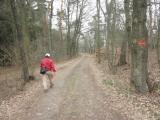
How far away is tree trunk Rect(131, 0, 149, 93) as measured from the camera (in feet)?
39.2

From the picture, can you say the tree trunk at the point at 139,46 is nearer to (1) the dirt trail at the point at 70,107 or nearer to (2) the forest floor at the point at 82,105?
(2) the forest floor at the point at 82,105

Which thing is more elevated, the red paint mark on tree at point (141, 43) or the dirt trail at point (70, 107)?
the red paint mark on tree at point (141, 43)

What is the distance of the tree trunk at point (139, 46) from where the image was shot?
11953 mm

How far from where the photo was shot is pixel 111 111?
953 centimetres

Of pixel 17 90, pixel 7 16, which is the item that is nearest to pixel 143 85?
pixel 17 90

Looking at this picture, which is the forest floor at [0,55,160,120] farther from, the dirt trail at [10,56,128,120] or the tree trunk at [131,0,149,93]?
the tree trunk at [131,0,149,93]

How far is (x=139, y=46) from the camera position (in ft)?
39.7

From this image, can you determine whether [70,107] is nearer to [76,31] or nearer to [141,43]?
[141,43]

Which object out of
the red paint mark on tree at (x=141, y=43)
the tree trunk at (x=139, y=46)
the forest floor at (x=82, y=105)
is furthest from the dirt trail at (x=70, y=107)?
the red paint mark on tree at (x=141, y=43)

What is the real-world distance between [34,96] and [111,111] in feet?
14.8

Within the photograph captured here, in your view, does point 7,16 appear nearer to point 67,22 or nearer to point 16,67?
point 16,67

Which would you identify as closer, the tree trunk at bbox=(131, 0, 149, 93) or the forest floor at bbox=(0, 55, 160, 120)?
the forest floor at bbox=(0, 55, 160, 120)

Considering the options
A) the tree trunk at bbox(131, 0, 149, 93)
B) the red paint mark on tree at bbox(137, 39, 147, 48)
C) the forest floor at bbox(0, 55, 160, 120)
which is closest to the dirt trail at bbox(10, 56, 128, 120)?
the forest floor at bbox(0, 55, 160, 120)

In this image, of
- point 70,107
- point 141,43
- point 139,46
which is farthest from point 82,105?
point 141,43
